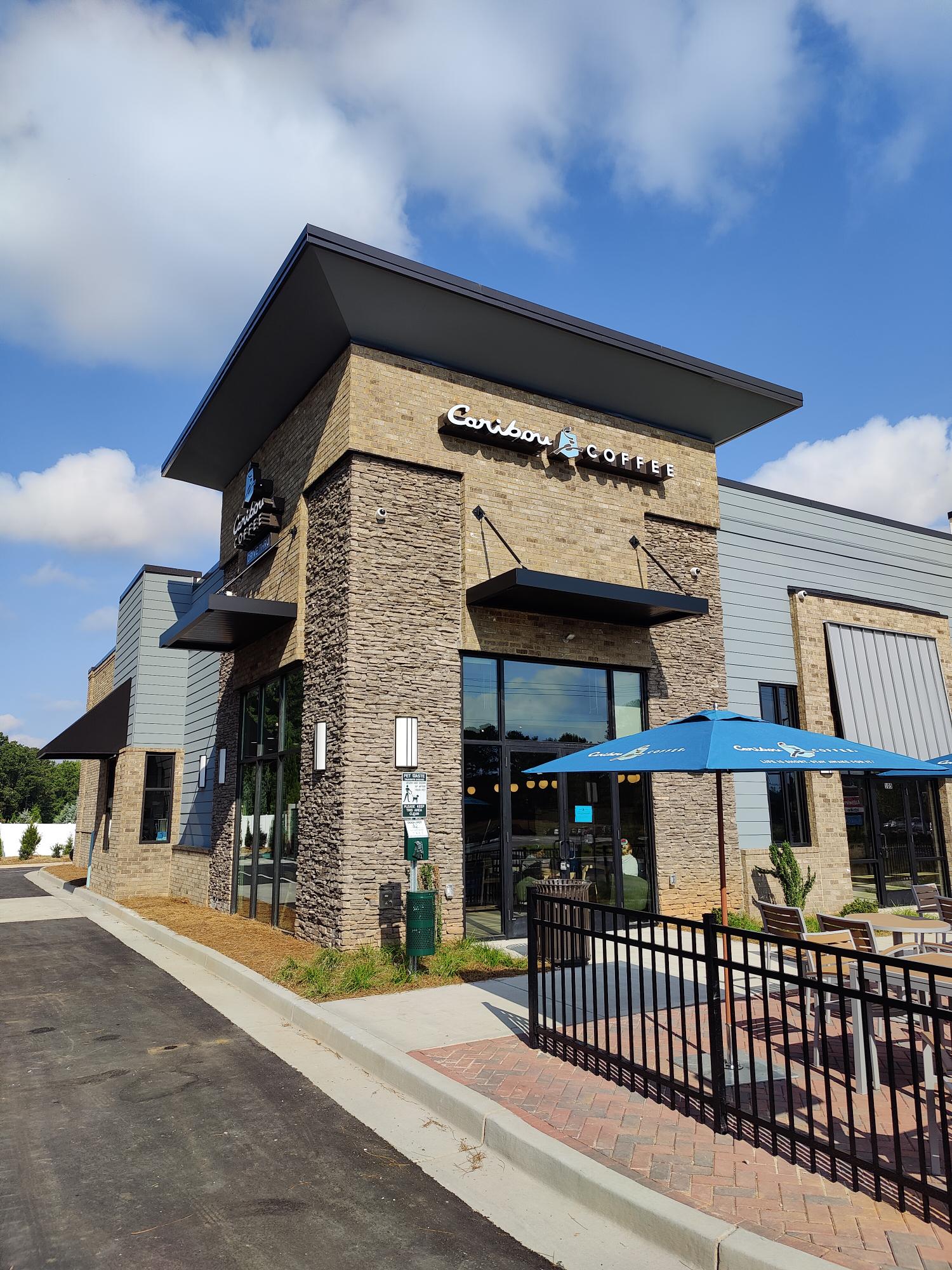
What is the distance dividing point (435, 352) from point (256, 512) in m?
4.30

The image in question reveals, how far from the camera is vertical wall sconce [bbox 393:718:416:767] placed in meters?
11.4

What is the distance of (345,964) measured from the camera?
10.0m

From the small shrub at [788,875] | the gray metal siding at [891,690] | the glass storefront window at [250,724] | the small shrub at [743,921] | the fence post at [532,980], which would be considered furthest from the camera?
the gray metal siding at [891,690]

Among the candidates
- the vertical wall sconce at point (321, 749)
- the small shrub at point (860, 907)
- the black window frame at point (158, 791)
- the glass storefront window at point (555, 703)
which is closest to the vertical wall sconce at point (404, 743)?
the vertical wall sconce at point (321, 749)

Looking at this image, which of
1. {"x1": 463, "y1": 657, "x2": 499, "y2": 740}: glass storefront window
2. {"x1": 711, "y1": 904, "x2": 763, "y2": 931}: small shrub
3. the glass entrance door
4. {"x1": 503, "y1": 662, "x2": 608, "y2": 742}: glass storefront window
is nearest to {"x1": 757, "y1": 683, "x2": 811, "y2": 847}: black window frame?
the glass entrance door

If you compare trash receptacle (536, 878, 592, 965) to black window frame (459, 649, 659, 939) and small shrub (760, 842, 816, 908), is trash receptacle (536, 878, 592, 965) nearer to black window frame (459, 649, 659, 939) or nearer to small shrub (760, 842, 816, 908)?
black window frame (459, 649, 659, 939)

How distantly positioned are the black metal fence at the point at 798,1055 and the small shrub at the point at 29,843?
124ft

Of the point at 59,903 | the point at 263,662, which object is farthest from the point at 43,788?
the point at 263,662

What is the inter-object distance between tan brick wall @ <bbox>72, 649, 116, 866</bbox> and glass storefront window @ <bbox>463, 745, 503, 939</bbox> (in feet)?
51.7

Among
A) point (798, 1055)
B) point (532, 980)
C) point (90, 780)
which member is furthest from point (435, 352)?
point (90, 780)

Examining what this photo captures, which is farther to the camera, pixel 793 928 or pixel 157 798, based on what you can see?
pixel 157 798

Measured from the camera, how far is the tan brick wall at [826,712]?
15.7m

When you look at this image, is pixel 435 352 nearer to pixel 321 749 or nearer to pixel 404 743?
pixel 404 743

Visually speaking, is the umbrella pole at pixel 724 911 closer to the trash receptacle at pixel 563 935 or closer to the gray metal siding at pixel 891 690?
the trash receptacle at pixel 563 935
